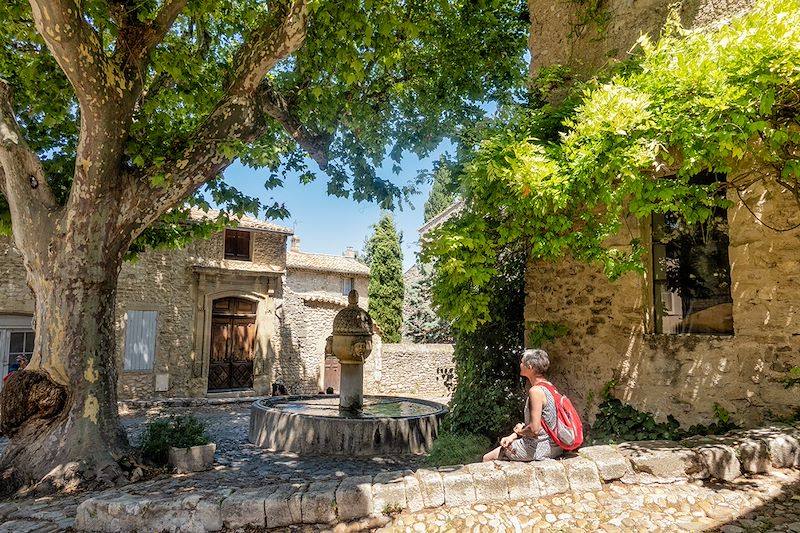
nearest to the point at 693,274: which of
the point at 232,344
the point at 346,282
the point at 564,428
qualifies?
the point at 564,428

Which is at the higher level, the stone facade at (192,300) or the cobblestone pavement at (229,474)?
the stone facade at (192,300)

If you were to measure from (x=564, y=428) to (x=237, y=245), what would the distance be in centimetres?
1437

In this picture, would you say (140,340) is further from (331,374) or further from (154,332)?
(331,374)

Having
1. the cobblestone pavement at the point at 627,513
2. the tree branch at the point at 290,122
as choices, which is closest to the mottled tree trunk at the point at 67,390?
the cobblestone pavement at the point at 627,513

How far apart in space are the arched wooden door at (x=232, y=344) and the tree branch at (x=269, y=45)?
11.1 metres

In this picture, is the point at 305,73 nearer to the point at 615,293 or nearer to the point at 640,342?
the point at 615,293

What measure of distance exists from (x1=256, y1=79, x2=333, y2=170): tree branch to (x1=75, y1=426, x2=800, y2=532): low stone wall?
15.4 feet

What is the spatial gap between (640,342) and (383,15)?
194 inches

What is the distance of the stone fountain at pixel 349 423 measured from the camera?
681 cm

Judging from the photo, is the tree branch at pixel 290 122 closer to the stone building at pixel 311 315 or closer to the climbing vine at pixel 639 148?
the climbing vine at pixel 639 148

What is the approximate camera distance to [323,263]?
2014cm

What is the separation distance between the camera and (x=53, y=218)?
216 inches

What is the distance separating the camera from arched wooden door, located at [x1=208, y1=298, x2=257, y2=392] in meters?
15.6

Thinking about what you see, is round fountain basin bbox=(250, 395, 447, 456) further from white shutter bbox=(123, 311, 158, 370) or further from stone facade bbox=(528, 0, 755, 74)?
white shutter bbox=(123, 311, 158, 370)
